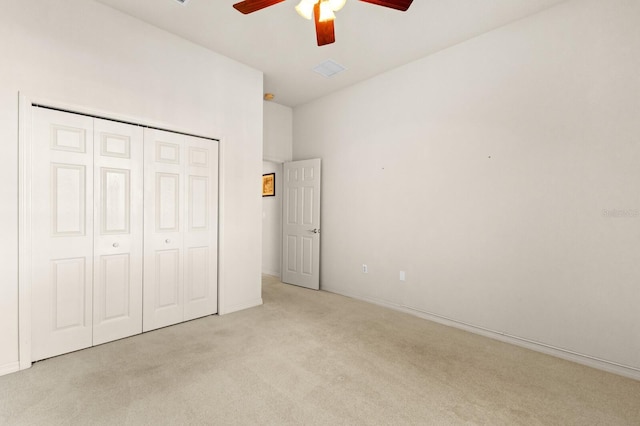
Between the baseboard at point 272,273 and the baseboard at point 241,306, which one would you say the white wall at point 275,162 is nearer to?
the baseboard at point 272,273

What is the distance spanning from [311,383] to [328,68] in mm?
3560

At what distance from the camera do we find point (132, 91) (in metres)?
2.92

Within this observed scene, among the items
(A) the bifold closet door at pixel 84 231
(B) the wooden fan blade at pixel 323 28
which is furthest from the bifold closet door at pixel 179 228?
(B) the wooden fan blade at pixel 323 28

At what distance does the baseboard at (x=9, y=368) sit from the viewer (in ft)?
7.45

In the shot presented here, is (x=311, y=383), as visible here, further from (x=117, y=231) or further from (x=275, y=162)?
(x=275, y=162)

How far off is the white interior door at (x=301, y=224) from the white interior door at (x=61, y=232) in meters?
2.90

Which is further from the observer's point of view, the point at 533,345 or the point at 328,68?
the point at 328,68

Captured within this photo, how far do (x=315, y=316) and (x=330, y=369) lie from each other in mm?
1226

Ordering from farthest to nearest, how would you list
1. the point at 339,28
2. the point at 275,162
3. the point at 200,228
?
the point at 275,162 < the point at 200,228 < the point at 339,28

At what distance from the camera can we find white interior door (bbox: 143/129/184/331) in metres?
3.08

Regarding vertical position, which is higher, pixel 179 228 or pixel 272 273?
pixel 179 228

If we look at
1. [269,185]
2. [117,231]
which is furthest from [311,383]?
[269,185]

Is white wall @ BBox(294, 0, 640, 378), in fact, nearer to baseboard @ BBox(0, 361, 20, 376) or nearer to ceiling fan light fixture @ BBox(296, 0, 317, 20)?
ceiling fan light fixture @ BBox(296, 0, 317, 20)

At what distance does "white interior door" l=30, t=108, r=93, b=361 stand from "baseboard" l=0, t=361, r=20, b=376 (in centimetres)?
11
